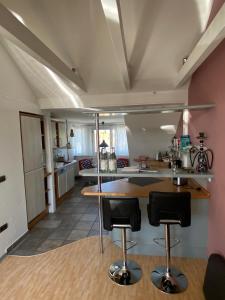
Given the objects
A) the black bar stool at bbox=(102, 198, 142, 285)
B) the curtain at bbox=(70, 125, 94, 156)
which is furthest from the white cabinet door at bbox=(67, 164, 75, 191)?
the black bar stool at bbox=(102, 198, 142, 285)

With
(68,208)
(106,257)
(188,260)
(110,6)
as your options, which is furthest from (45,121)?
(188,260)

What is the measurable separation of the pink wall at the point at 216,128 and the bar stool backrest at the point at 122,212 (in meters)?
0.84

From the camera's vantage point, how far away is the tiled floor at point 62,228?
312 centimetres

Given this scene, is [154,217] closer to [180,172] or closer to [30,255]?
[180,172]

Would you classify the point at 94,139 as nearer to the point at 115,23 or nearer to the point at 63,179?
the point at 63,179

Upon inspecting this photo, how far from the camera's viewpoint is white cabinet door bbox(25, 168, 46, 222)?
3596 mm

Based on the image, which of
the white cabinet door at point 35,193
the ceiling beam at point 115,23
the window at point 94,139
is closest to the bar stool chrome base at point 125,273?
the white cabinet door at point 35,193

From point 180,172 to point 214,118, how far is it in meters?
0.69

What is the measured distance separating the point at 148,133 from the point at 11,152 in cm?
287

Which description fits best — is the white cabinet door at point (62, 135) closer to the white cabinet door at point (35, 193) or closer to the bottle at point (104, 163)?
the white cabinet door at point (35, 193)

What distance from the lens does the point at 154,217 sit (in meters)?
2.12

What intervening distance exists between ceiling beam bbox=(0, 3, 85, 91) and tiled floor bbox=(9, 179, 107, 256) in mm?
2533

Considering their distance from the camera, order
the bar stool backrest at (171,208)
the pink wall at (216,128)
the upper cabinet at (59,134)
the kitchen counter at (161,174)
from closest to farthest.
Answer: the pink wall at (216,128), the bar stool backrest at (171,208), the kitchen counter at (161,174), the upper cabinet at (59,134)

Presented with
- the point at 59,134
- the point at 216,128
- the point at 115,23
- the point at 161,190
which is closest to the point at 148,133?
the point at 161,190
